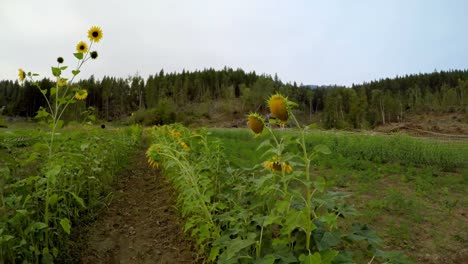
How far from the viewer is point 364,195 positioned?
5199 mm

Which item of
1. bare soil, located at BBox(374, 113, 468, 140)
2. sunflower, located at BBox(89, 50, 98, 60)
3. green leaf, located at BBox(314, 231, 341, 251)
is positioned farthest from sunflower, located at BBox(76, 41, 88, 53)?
bare soil, located at BBox(374, 113, 468, 140)

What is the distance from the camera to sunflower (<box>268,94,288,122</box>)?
4.55ft

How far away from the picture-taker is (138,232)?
3105 mm

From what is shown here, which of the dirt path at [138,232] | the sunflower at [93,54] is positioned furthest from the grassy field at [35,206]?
the sunflower at [93,54]

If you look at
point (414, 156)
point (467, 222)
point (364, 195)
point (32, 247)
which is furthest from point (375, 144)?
point (32, 247)

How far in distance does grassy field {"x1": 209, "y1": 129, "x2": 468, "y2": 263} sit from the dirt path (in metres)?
0.94

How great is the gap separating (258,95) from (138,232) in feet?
174

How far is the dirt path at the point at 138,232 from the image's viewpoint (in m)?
2.57

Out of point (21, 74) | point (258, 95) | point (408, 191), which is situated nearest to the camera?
point (21, 74)

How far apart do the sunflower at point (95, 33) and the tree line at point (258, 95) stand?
40.6 meters

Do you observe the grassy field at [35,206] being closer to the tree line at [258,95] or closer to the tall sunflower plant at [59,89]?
the tall sunflower plant at [59,89]

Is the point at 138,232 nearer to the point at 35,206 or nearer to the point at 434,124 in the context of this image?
the point at 35,206

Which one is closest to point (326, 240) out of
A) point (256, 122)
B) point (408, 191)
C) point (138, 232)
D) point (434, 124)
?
point (256, 122)

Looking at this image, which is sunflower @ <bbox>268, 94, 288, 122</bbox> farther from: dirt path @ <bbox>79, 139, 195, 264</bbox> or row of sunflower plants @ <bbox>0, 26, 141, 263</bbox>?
dirt path @ <bbox>79, 139, 195, 264</bbox>
